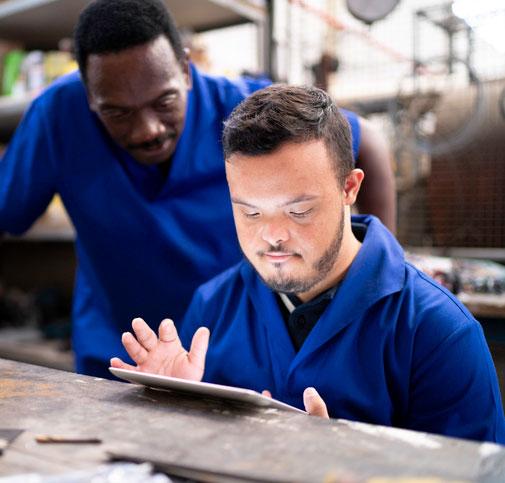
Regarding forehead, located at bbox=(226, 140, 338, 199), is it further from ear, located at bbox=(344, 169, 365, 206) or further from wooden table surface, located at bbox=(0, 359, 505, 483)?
wooden table surface, located at bbox=(0, 359, 505, 483)

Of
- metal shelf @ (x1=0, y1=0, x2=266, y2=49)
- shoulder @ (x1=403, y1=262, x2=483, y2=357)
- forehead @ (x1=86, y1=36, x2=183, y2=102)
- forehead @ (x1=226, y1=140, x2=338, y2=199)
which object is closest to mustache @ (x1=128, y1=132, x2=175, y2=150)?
forehead @ (x1=86, y1=36, x2=183, y2=102)

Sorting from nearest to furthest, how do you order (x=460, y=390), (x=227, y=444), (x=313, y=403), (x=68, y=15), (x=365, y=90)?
(x=227, y=444), (x=313, y=403), (x=460, y=390), (x=68, y=15), (x=365, y=90)

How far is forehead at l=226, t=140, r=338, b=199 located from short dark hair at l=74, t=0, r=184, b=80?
1.47ft

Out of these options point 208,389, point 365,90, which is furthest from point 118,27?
point 365,90

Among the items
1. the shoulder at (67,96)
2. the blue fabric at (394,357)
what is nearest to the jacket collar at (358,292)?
the blue fabric at (394,357)

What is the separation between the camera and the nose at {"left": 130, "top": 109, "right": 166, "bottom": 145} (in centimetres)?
128

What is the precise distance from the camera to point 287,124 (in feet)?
3.19

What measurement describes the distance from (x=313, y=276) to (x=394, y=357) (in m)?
0.18

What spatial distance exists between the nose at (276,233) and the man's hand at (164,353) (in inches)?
7.3

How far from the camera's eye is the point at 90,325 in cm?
165

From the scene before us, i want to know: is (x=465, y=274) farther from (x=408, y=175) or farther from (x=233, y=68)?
(x=408, y=175)

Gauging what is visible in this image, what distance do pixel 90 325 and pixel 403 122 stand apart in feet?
6.61

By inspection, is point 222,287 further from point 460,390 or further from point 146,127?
point 460,390

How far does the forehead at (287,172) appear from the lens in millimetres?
952
